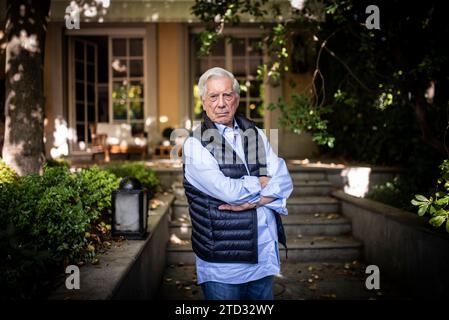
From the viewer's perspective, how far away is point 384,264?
4535mm

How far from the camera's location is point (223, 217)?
6.89 feet

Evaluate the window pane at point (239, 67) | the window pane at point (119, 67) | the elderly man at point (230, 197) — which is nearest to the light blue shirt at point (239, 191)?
the elderly man at point (230, 197)

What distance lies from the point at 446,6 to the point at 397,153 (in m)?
2.54

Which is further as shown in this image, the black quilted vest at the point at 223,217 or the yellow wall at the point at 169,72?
the yellow wall at the point at 169,72

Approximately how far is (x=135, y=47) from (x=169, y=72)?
1187 millimetres

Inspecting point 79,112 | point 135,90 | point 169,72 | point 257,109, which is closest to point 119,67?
point 135,90

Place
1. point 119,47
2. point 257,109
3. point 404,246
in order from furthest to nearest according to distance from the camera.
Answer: point 257,109 → point 119,47 → point 404,246

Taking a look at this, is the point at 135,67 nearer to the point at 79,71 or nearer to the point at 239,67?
the point at 79,71

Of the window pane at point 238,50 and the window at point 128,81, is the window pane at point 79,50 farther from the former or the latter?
the window pane at point 238,50

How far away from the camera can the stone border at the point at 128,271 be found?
2314 millimetres

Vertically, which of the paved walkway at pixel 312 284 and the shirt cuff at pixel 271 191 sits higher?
the shirt cuff at pixel 271 191

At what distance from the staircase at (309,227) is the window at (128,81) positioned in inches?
175

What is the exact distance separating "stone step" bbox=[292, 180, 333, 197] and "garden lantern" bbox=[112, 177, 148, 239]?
3.30 m
